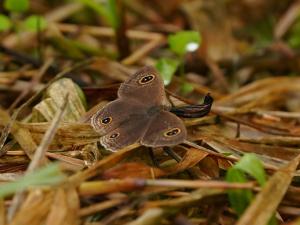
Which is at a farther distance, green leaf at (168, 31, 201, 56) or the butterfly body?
green leaf at (168, 31, 201, 56)

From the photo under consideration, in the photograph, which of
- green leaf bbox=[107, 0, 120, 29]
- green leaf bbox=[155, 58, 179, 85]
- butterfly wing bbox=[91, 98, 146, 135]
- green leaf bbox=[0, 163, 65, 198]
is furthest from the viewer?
green leaf bbox=[107, 0, 120, 29]

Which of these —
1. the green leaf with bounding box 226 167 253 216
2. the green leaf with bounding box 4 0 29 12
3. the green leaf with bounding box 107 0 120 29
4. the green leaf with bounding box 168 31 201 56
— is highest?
the green leaf with bounding box 4 0 29 12

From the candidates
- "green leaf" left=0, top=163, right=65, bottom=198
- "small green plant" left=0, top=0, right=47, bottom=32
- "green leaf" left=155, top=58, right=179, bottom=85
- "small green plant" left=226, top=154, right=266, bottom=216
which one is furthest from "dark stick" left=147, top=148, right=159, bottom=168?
"small green plant" left=0, top=0, right=47, bottom=32

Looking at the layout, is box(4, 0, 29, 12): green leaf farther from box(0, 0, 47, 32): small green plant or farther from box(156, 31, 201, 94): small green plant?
box(156, 31, 201, 94): small green plant

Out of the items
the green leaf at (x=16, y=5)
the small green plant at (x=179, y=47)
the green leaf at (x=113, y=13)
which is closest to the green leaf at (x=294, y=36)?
the small green plant at (x=179, y=47)

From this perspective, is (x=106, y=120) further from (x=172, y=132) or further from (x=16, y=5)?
(x=16, y=5)

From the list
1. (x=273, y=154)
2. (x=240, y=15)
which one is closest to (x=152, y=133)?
(x=273, y=154)

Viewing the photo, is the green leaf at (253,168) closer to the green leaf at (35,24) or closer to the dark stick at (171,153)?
the dark stick at (171,153)
